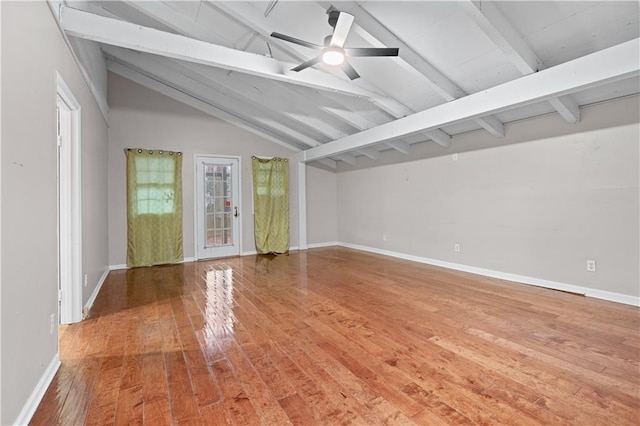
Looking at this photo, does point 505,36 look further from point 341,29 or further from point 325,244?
point 325,244

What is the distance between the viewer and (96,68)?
417cm

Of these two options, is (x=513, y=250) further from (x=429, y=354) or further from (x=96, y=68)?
(x=96, y=68)

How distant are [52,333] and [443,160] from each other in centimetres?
551

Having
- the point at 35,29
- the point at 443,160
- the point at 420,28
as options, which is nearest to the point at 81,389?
the point at 35,29

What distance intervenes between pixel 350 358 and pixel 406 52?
320 centimetres

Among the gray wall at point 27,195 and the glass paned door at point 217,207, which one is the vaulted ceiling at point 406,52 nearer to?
the gray wall at point 27,195

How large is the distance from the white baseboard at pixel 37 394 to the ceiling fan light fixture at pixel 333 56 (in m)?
3.24

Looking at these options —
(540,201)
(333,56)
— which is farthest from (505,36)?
(540,201)

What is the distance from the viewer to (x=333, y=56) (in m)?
2.91

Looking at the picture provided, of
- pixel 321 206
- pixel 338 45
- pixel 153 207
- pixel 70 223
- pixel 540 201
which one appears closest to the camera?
pixel 338 45

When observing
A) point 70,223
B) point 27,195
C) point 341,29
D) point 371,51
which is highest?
point 341,29

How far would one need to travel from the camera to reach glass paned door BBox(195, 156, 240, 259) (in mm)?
6344

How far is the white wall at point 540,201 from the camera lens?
136 inches

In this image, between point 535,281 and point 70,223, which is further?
point 535,281
